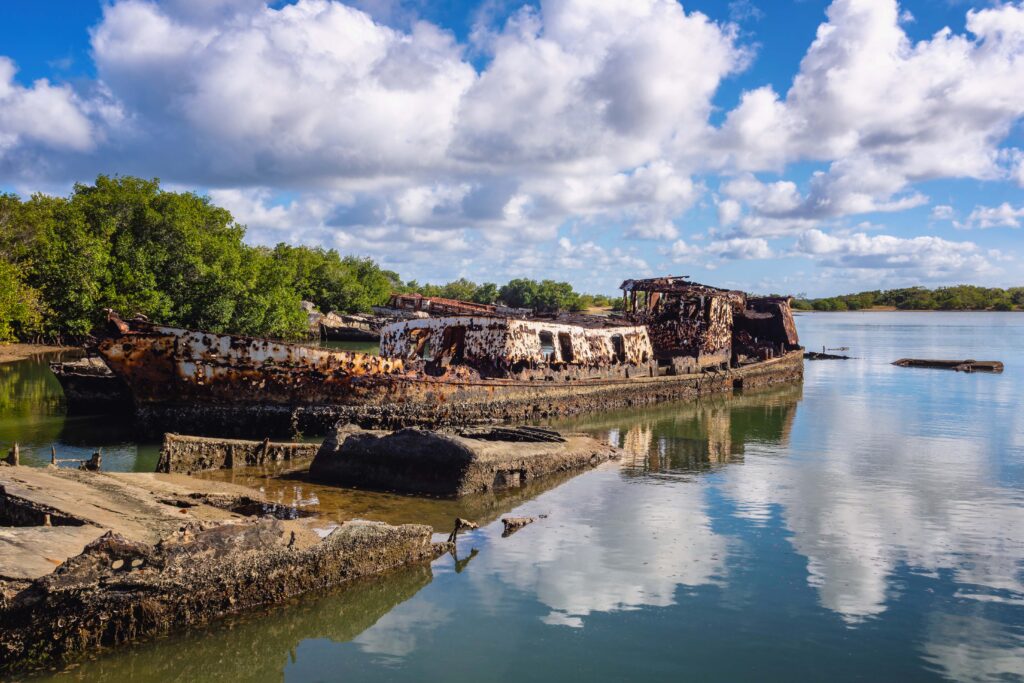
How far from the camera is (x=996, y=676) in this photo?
6398 millimetres

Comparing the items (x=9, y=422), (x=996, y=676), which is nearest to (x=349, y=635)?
(x=996, y=676)

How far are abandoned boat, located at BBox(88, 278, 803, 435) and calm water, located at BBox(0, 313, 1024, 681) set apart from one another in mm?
1744

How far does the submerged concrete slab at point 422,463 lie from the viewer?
11.1 metres

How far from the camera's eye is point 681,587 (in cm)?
815

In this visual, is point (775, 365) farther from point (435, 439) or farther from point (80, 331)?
point (80, 331)

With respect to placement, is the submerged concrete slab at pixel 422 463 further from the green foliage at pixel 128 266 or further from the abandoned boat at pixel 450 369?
the green foliage at pixel 128 266

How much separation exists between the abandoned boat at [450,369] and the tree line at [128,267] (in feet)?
57.8

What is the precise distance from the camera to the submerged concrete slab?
36.5 feet

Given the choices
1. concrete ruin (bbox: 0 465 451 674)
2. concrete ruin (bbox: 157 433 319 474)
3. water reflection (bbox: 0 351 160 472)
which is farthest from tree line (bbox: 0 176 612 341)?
concrete ruin (bbox: 0 465 451 674)

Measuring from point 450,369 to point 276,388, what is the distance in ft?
14.1

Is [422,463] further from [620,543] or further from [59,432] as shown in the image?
[59,432]

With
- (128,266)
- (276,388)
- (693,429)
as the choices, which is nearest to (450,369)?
(276,388)

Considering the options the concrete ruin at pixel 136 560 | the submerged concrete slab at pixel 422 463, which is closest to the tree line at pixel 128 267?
the submerged concrete slab at pixel 422 463

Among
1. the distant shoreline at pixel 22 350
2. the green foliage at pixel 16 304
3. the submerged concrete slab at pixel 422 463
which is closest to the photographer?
Result: the submerged concrete slab at pixel 422 463
